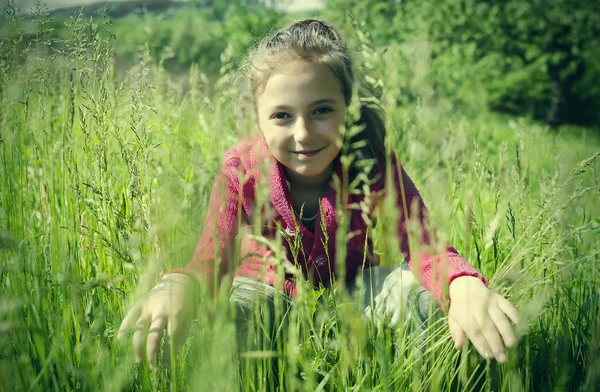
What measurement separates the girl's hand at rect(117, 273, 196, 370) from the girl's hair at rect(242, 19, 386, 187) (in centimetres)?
85

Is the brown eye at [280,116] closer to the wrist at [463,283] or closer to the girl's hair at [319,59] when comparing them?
the girl's hair at [319,59]

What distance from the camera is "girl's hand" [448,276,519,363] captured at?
1.09 metres

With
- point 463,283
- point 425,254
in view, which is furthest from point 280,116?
point 463,283

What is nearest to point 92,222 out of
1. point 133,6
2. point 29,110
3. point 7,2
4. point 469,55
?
point 29,110

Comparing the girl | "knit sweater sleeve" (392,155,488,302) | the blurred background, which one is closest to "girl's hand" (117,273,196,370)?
the girl

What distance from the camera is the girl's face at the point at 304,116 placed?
171cm

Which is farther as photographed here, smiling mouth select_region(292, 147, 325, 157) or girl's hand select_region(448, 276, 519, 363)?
smiling mouth select_region(292, 147, 325, 157)

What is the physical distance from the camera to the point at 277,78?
180 cm

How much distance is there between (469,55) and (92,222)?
10.3 metres

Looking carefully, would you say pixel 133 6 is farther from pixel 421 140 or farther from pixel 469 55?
pixel 469 55

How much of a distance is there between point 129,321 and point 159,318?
65mm

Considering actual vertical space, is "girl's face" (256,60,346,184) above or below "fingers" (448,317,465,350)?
above

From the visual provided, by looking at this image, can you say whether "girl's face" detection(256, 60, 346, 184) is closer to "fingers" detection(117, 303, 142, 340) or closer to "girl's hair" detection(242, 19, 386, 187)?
"girl's hair" detection(242, 19, 386, 187)

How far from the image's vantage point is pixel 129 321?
1096 mm
